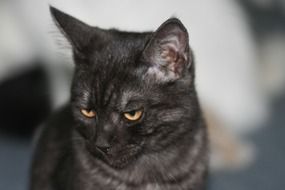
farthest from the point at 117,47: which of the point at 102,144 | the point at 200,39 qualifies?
the point at 200,39

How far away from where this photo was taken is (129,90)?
165cm

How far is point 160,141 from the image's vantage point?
1.74 metres

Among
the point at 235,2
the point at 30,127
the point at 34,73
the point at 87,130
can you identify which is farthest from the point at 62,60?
Answer: the point at 87,130

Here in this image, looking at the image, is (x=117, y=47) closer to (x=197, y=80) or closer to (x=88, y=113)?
(x=88, y=113)

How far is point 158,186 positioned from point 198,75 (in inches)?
45.1

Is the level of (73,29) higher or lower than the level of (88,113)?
higher

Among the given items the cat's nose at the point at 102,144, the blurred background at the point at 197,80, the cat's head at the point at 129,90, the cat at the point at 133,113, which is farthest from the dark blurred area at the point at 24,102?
the cat's nose at the point at 102,144

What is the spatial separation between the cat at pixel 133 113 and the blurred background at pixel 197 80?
2.77ft

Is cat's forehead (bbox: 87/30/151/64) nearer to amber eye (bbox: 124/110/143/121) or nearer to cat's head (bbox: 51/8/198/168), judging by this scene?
cat's head (bbox: 51/8/198/168)

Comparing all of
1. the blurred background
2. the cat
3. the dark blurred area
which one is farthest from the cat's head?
the dark blurred area

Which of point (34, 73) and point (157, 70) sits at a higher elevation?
point (157, 70)

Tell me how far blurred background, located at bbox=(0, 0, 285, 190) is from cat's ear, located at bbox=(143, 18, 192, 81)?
1021mm

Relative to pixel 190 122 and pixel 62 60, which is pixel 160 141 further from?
pixel 62 60

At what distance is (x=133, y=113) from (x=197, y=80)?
1.27 meters
